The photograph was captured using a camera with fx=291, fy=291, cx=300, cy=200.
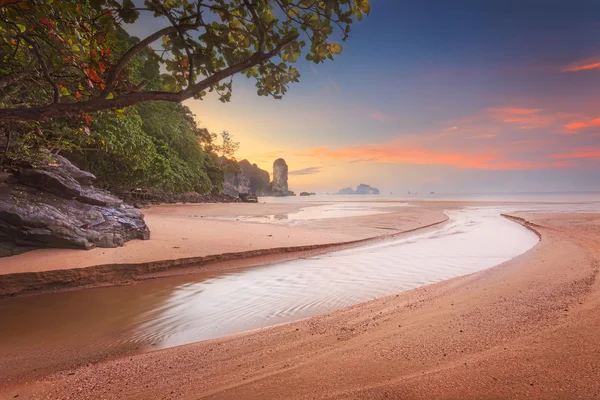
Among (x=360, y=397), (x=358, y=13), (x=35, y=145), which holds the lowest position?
(x=360, y=397)

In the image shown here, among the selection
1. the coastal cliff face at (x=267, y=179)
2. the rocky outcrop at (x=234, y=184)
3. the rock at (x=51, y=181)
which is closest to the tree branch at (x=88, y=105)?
the rock at (x=51, y=181)

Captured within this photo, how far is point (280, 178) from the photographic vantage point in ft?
569

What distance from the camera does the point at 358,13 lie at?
2.83 meters

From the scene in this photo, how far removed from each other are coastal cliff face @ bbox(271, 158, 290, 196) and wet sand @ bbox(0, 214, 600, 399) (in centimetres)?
16186

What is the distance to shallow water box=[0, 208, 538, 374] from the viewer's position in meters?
3.77

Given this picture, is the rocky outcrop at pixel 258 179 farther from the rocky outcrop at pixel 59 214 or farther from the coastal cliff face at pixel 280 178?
the rocky outcrop at pixel 59 214

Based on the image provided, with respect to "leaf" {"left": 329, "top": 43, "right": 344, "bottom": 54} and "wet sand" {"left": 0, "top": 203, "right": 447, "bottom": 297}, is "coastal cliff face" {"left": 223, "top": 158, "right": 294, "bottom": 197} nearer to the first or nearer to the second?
"wet sand" {"left": 0, "top": 203, "right": 447, "bottom": 297}

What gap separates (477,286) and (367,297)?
1848mm

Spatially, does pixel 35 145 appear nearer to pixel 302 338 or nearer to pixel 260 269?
pixel 260 269

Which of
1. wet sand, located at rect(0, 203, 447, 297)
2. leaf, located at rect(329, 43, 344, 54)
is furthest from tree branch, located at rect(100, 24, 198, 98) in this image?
wet sand, located at rect(0, 203, 447, 297)

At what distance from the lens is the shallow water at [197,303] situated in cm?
377

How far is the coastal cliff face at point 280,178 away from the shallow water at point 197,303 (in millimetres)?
158126

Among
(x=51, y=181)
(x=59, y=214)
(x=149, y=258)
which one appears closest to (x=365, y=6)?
(x=149, y=258)

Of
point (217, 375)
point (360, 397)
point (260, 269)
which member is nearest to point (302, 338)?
point (217, 375)
